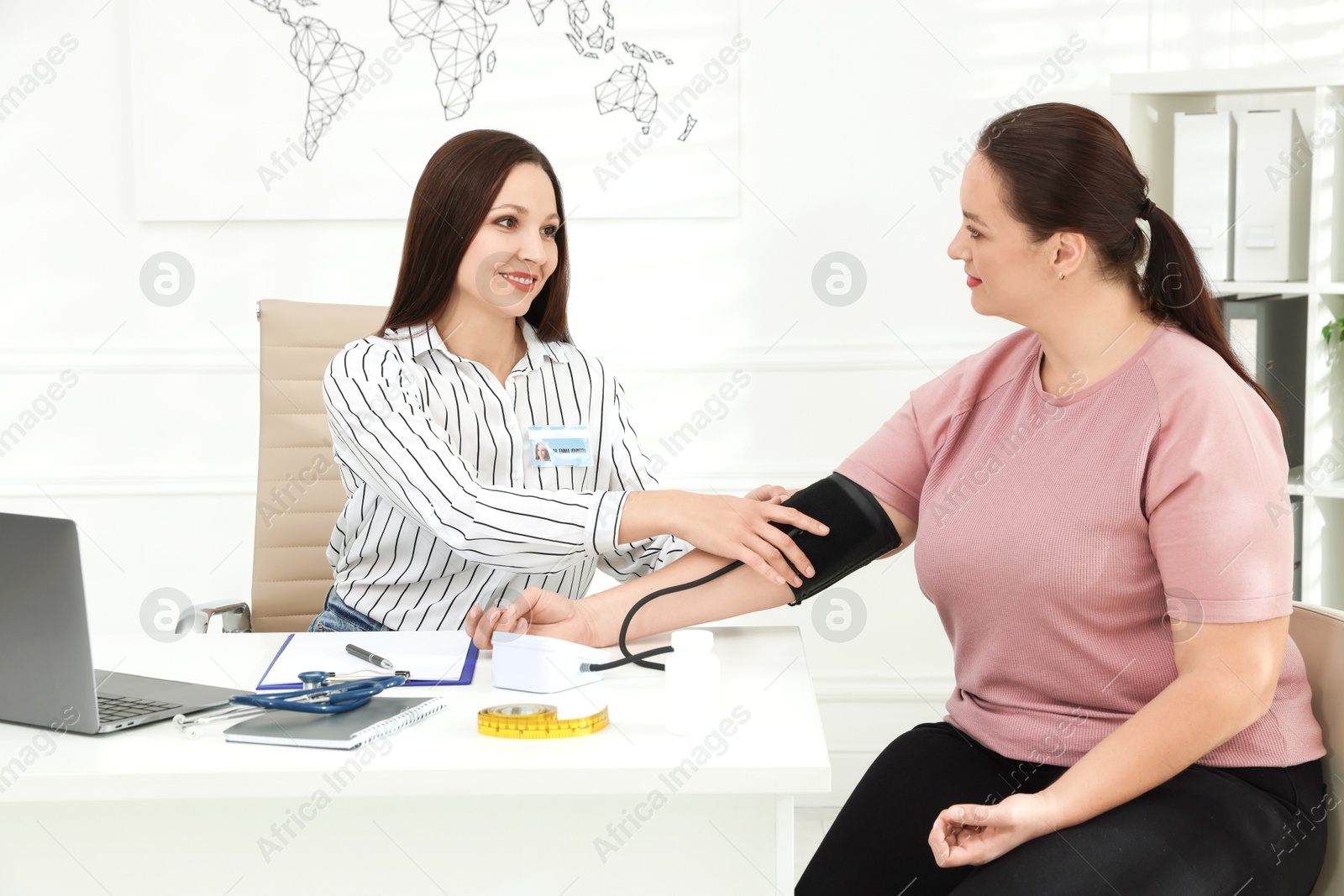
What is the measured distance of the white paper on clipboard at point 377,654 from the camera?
51.7 inches

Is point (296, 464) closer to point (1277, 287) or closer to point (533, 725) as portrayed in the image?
point (533, 725)

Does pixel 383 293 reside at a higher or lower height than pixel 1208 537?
higher

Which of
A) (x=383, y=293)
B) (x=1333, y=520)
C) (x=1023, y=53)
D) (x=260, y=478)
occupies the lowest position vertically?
(x=1333, y=520)

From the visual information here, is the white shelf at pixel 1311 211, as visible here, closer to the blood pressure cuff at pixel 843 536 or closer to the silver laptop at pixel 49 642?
the blood pressure cuff at pixel 843 536

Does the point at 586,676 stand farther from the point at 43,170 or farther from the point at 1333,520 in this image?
the point at 43,170

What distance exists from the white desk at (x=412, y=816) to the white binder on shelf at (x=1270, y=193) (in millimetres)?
1652

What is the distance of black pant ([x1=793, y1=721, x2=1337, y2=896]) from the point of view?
1102mm

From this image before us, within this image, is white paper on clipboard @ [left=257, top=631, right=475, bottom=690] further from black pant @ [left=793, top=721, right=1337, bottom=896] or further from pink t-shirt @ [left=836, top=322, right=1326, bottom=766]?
pink t-shirt @ [left=836, top=322, right=1326, bottom=766]

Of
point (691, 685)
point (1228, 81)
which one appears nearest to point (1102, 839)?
point (691, 685)

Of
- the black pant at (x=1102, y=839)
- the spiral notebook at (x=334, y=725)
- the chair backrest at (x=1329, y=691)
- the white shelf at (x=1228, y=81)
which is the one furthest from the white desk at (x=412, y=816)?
the white shelf at (x=1228, y=81)

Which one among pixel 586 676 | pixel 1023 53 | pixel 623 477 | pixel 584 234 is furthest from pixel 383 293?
pixel 586 676

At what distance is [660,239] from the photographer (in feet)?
9.05

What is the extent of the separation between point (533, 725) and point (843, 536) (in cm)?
56

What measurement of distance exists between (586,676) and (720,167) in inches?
70.4
